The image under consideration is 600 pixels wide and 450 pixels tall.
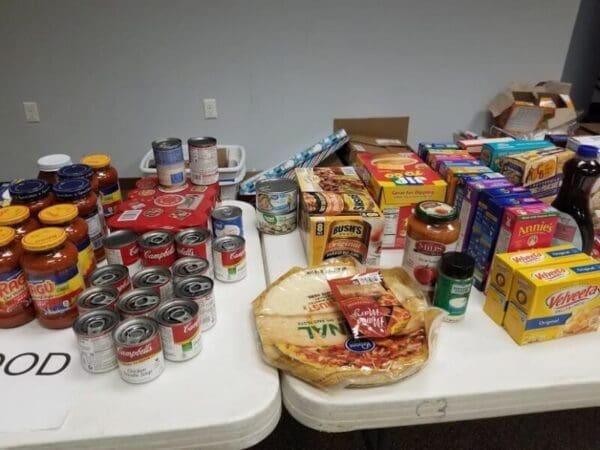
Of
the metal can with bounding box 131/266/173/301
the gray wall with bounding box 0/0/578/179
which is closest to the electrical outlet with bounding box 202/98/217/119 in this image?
the gray wall with bounding box 0/0/578/179

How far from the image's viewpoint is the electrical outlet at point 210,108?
8.75ft

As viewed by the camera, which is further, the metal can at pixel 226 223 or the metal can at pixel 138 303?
the metal can at pixel 226 223

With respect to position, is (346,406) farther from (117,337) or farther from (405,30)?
(405,30)

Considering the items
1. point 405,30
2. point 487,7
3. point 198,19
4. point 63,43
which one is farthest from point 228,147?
point 487,7

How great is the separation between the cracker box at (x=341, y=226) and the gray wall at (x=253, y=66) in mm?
1708

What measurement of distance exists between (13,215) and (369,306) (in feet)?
2.45

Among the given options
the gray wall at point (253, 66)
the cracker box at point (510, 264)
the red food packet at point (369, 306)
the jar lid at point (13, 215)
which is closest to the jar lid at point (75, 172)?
the jar lid at point (13, 215)

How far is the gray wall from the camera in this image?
2.45 metres

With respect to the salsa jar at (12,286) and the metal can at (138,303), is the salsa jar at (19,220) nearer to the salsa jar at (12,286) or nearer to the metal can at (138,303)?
the salsa jar at (12,286)

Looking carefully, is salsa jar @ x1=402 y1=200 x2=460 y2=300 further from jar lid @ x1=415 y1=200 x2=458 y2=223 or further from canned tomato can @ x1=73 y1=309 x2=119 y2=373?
canned tomato can @ x1=73 y1=309 x2=119 y2=373

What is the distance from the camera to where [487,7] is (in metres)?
2.56

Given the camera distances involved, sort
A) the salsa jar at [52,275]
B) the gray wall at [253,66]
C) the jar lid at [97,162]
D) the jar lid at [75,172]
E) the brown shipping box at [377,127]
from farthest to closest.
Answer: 1. the brown shipping box at [377,127]
2. the gray wall at [253,66]
3. the jar lid at [97,162]
4. the jar lid at [75,172]
5. the salsa jar at [52,275]

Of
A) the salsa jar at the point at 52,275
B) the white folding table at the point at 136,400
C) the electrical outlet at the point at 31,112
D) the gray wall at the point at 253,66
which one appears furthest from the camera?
the electrical outlet at the point at 31,112

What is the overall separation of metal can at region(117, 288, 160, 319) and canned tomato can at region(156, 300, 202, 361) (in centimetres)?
2
